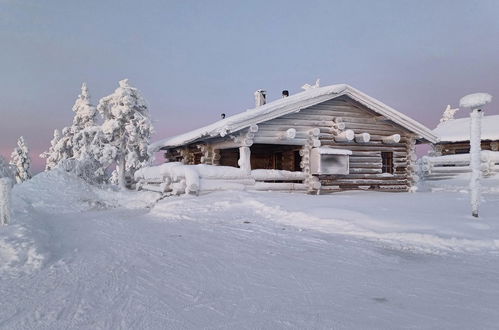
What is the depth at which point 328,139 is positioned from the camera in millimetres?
16031

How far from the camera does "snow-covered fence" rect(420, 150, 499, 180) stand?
22.1 meters

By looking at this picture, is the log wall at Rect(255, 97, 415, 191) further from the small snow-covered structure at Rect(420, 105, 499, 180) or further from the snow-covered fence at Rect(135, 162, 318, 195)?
the small snow-covered structure at Rect(420, 105, 499, 180)

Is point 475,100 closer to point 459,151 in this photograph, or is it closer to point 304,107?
point 304,107

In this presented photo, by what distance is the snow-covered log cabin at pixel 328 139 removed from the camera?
560 inches

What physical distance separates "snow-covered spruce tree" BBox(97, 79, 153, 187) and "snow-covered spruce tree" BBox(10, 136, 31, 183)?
63.7ft

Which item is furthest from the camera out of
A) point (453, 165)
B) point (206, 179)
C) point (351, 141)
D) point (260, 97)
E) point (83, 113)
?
point (83, 113)

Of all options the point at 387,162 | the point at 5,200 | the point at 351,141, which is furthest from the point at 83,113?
the point at 5,200

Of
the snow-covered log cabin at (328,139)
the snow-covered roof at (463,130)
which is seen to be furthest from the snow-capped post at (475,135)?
the snow-covered roof at (463,130)

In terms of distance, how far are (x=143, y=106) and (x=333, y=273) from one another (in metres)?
25.9

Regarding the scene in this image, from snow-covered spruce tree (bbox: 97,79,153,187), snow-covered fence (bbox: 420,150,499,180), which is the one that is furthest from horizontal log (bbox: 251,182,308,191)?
snow-covered spruce tree (bbox: 97,79,153,187)

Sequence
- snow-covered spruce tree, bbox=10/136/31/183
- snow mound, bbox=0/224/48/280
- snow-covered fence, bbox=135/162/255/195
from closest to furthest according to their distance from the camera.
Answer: snow mound, bbox=0/224/48/280 → snow-covered fence, bbox=135/162/255/195 → snow-covered spruce tree, bbox=10/136/31/183

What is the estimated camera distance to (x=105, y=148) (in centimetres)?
2633

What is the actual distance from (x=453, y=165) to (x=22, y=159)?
4250 centimetres

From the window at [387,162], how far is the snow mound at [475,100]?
382 inches
